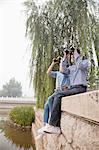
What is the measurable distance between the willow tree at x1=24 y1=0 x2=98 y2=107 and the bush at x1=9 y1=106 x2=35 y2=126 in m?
1.21

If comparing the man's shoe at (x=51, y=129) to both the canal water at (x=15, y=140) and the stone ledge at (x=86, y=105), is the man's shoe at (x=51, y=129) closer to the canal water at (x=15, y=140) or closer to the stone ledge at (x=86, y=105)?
the stone ledge at (x=86, y=105)

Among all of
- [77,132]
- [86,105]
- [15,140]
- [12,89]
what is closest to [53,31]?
[15,140]

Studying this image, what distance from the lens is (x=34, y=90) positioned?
358 inches

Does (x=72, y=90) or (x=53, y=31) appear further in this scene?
(x=53, y=31)

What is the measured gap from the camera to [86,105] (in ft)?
5.73

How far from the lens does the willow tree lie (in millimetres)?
7781

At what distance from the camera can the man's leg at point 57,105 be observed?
2658 mm

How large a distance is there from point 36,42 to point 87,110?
22.2 ft

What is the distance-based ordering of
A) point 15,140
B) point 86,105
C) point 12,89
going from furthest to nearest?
point 12,89
point 15,140
point 86,105

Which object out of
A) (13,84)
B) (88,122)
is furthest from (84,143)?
(13,84)

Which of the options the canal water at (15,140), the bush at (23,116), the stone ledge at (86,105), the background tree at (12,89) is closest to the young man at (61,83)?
the stone ledge at (86,105)

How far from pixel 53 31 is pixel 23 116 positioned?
3197mm

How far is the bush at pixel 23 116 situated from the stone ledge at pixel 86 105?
7.63 meters

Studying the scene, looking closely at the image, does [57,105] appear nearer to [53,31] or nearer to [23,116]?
[53,31]
